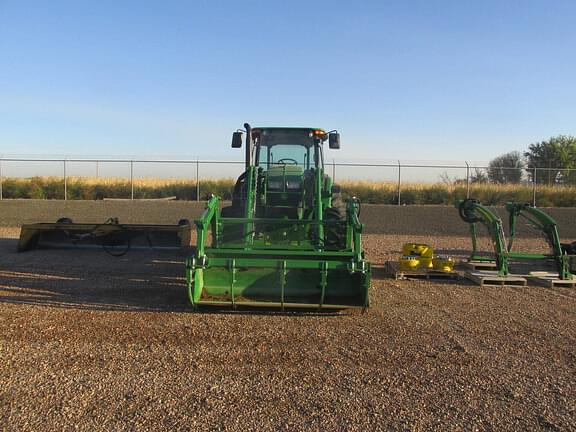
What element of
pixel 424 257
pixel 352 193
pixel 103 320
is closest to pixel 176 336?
pixel 103 320

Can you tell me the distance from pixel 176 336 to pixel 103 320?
45.8 inches

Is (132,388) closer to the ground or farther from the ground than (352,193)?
closer to the ground

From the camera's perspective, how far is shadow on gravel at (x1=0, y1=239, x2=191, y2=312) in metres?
7.34

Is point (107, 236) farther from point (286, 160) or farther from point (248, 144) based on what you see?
point (286, 160)

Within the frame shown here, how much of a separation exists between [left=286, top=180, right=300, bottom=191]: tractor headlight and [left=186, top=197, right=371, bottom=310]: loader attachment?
1998 mm

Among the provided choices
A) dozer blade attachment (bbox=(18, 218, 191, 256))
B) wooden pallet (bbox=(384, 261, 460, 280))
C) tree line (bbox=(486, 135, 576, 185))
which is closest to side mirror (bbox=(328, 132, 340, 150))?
wooden pallet (bbox=(384, 261, 460, 280))

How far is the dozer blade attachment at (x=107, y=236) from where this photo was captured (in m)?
11.8

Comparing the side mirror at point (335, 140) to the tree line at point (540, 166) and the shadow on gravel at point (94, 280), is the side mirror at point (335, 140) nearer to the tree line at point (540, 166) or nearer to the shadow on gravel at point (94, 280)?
the shadow on gravel at point (94, 280)

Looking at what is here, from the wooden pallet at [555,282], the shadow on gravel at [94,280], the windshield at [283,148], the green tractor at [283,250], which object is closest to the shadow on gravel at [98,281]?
the shadow on gravel at [94,280]

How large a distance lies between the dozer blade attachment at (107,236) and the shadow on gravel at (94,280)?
0.20 meters

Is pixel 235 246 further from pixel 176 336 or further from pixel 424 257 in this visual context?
pixel 424 257

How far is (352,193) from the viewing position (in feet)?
86.2

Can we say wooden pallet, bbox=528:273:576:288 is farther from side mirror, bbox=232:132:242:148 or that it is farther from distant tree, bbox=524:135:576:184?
distant tree, bbox=524:135:576:184

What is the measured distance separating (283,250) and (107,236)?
6163 millimetres
